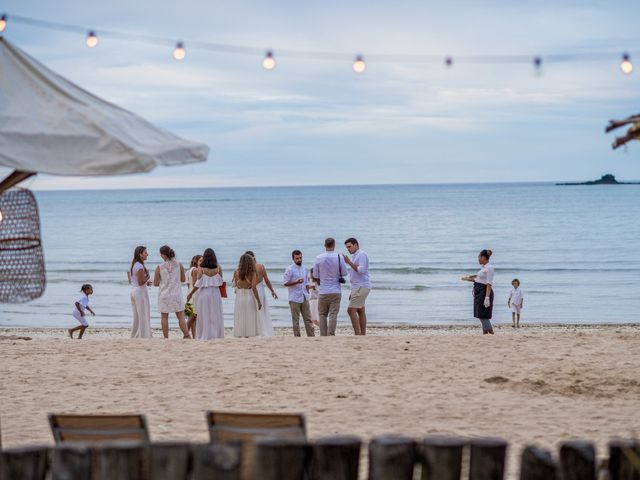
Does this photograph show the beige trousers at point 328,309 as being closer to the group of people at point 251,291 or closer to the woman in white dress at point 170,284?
the group of people at point 251,291

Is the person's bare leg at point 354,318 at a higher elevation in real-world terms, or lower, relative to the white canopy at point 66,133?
lower

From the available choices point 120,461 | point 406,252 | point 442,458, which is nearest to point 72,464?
point 120,461

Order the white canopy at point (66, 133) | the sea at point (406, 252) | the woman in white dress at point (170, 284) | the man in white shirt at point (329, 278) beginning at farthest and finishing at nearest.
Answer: the sea at point (406, 252), the woman in white dress at point (170, 284), the man in white shirt at point (329, 278), the white canopy at point (66, 133)

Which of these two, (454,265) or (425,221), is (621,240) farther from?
(425,221)

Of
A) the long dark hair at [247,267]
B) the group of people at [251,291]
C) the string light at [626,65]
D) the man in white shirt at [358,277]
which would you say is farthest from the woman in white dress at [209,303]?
the string light at [626,65]

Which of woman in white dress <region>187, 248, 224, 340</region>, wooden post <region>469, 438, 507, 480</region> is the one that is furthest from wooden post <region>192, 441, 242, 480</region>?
woman in white dress <region>187, 248, 224, 340</region>

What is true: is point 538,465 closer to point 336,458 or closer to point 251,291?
point 336,458

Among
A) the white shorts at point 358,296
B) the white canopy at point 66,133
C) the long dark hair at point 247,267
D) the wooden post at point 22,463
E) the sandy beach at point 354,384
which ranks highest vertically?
the white canopy at point 66,133

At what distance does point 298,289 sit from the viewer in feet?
50.6

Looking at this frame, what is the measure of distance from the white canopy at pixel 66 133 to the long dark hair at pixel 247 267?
8.59 m

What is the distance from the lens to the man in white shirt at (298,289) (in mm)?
15234

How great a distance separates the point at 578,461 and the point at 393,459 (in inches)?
27.7

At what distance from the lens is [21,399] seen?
9.62m

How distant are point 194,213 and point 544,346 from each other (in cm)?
9548
